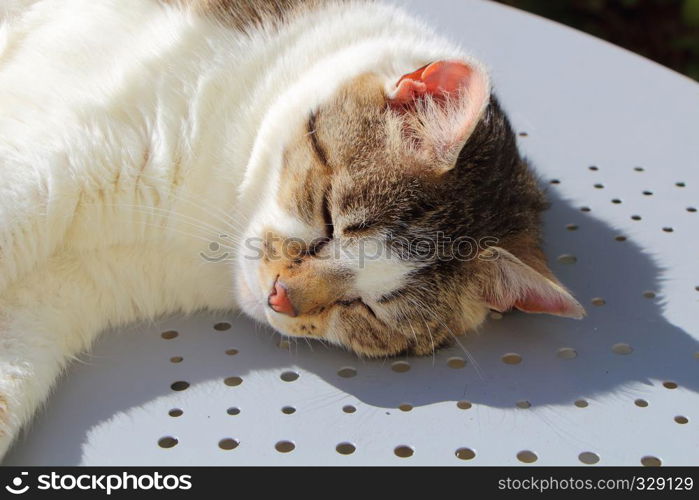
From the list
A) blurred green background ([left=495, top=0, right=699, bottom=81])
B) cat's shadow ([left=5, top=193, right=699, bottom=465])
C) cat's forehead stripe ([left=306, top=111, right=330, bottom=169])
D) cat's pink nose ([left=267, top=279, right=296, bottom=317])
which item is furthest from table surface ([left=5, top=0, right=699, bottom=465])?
blurred green background ([left=495, top=0, right=699, bottom=81])

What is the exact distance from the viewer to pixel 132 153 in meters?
1.87

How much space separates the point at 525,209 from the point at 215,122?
784mm

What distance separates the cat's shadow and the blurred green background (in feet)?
8.59

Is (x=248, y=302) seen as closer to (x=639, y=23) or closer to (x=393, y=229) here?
(x=393, y=229)

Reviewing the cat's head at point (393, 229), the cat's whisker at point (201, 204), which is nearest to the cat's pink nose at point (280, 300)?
the cat's head at point (393, 229)

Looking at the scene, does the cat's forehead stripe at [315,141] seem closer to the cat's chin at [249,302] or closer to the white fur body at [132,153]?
the white fur body at [132,153]

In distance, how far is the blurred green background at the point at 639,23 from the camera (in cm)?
429

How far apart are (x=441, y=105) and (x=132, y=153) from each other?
0.70 meters

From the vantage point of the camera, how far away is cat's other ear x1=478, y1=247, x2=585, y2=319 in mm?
1814

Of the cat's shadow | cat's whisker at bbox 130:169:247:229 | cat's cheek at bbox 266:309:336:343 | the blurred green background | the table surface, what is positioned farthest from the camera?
the blurred green background

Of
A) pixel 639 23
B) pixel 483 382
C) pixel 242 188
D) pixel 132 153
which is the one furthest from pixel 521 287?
pixel 639 23

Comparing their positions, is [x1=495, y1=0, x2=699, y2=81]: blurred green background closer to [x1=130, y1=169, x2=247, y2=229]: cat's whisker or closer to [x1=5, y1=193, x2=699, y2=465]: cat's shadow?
[x1=5, y1=193, x2=699, y2=465]: cat's shadow

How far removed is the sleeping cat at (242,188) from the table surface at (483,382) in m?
0.08

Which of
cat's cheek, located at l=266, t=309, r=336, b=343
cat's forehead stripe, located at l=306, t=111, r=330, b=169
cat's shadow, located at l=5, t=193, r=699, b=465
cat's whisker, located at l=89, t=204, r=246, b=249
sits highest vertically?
cat's forehead stripe, located at l=306, t=111, r=330, b=169
